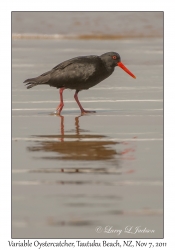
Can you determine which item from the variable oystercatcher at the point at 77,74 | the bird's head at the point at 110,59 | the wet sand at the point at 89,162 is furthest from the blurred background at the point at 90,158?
the bird's head at the point at 110,59

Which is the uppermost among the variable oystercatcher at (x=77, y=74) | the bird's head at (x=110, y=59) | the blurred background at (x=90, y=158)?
the bird's head at (x=110, y=59)

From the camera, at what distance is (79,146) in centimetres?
923

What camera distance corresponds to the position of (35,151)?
895 cm

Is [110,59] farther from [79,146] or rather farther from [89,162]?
[89,162]

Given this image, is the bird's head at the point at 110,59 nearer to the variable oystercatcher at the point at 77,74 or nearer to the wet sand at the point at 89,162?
the variable oystercatcher at the point at 77,74

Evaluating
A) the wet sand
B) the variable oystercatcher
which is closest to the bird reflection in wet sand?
the wet sand

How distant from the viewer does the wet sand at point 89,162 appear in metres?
6.41

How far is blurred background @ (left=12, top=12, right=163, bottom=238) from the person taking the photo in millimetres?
6414

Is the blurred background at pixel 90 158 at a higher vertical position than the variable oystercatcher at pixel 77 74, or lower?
lower

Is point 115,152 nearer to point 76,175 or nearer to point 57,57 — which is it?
point 76,175

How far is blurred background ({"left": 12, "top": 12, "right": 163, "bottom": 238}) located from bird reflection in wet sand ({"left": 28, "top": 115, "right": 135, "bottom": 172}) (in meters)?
0.01

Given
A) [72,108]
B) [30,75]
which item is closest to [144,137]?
[72,108]

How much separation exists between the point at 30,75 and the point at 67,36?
10.2 metres

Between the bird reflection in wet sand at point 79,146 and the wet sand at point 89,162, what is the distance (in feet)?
0.03
